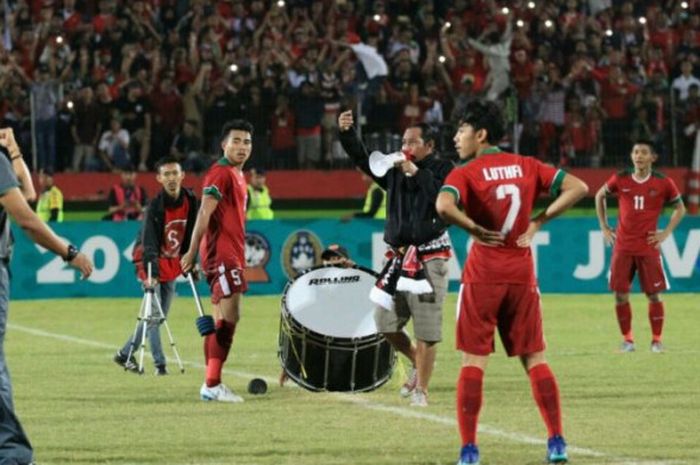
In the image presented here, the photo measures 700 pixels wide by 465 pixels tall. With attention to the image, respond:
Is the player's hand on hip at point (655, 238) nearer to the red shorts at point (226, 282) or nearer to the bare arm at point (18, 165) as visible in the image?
the red shorts at point (226, 282)

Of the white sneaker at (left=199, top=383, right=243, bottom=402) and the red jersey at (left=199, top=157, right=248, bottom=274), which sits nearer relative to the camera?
the white sneaker at (left=199, top=383, right=243, bottom=402)

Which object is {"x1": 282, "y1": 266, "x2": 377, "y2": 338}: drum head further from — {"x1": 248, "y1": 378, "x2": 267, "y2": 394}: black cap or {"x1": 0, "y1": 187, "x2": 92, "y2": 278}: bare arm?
{"x1": 0, "y1": 187, "x2": 92, "y2": 278}: bare arm

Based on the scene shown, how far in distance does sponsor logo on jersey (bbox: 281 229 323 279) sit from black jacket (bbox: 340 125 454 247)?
1362 cm

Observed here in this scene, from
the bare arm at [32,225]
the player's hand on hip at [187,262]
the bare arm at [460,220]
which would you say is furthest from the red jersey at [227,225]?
the bare arm at [32,225]

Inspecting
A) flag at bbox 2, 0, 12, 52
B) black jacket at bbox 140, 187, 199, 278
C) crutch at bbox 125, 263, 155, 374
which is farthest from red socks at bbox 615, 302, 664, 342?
flag at bbox 2, 0, 12, 52

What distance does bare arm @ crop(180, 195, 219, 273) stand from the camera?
12.9 meters

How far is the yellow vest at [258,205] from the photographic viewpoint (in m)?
26.8

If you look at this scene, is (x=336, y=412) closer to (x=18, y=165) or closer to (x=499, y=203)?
(x=499, y=203)

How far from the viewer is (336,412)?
12.4 meters

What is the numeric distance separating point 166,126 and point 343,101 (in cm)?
300

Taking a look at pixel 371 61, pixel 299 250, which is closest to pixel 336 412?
pixel 299 250

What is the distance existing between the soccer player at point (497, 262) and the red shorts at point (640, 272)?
8.40 m

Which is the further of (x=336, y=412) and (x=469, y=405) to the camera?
(x=336, y=412)

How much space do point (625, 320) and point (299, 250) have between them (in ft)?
31.4
